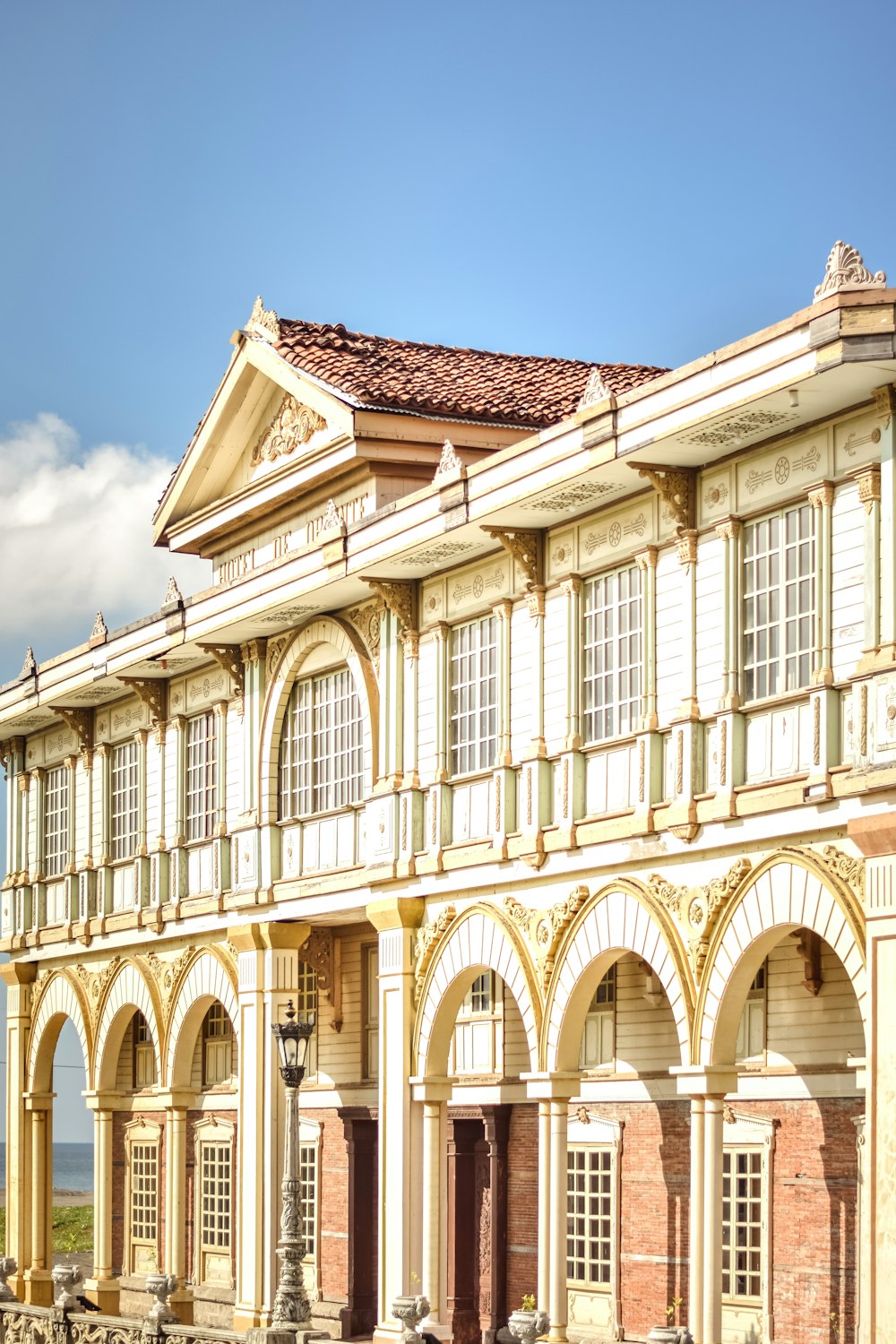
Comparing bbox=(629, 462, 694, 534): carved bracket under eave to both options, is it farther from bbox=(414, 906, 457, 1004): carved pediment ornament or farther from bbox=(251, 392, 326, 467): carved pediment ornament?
bbox=(251, 392, 326, 467): carved pediment ornament

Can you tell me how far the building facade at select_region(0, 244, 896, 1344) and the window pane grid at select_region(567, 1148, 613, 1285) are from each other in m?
0.06

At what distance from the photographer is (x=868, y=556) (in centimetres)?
1759

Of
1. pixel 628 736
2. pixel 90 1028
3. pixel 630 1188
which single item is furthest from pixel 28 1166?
pixel 628 736

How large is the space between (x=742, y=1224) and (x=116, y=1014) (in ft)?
38.5

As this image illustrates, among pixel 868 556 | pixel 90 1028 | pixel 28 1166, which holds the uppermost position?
pixel 868 556

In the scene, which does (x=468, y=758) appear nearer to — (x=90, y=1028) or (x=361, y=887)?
(x=361, y=887)

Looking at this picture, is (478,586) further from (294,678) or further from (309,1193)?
(309,1193)

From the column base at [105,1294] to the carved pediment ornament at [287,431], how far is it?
1095cm

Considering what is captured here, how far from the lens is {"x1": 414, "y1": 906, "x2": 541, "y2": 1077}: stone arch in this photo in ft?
72.5

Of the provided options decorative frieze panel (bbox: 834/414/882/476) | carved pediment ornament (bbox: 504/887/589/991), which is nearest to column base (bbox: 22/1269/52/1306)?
carved pediment ornament (bbox: 504/887/589/991)

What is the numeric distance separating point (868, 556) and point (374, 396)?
9381mm

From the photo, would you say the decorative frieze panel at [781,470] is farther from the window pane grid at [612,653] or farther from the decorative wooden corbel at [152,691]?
the decorative wooden corbel at [152,691]

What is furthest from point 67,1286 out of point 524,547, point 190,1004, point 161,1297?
point 524,547

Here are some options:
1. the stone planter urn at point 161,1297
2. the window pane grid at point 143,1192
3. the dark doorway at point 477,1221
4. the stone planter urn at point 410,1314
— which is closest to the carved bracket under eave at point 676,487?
the stone planter urn at point 410,1314
